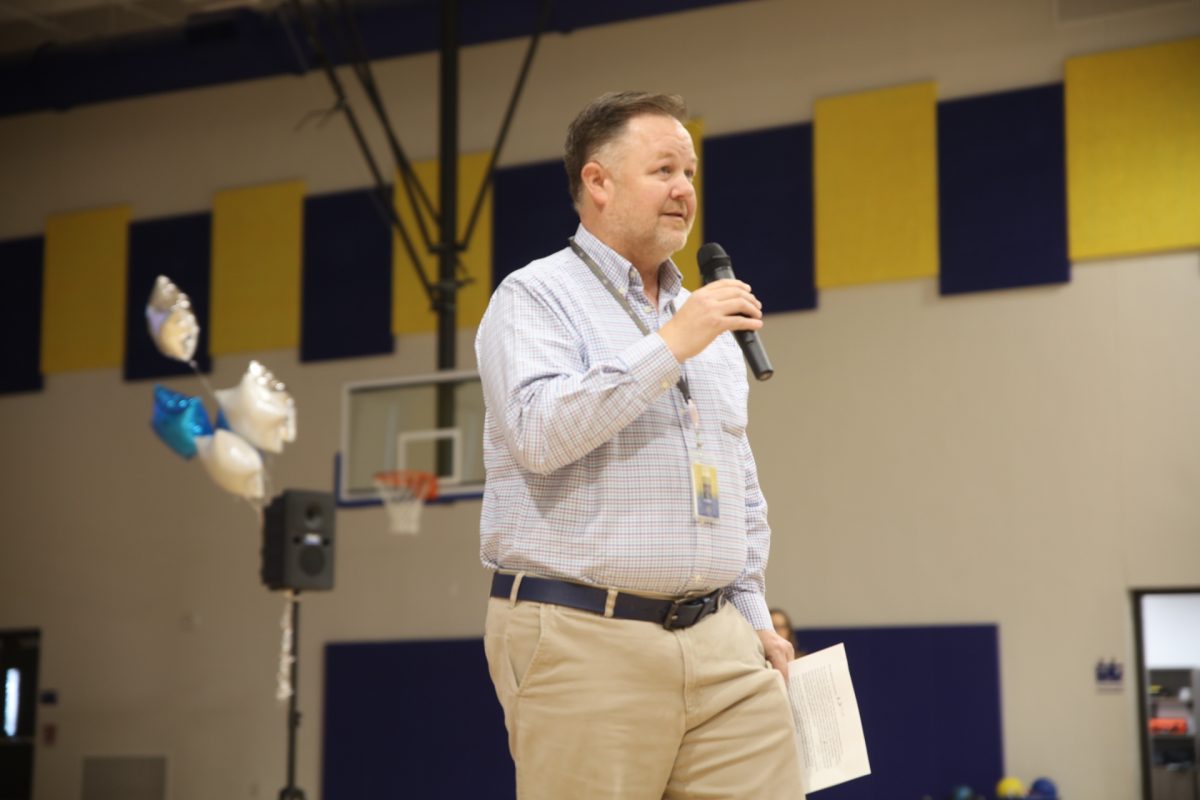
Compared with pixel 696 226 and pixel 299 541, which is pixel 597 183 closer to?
pixel 299 541

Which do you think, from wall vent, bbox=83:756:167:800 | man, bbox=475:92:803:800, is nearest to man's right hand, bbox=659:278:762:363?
man, bbox=475:92:803:800

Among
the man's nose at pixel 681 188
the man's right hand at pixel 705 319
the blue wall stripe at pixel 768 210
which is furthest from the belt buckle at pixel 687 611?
the blue wall stripe at pixel 768 210

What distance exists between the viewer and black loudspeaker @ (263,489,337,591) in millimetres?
6777

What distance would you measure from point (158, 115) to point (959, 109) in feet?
19.8

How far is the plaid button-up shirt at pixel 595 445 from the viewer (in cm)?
189

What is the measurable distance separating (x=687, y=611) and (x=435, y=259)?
313 inches

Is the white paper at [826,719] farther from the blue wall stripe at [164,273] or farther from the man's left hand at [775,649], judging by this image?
the blue wall stripe at [164,273]

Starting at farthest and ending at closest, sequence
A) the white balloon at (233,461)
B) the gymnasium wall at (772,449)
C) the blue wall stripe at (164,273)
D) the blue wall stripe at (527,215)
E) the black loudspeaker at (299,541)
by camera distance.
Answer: the blue wall stripe at (164,273) → the blue wall stripe at (527,215) → the gymnasium wall at (772,449) → the white balloon at (233,461) → the black loudspeaker at (299,541)

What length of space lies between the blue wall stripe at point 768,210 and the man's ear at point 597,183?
6.43m

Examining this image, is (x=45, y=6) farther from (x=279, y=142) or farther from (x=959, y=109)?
(x=959, y=109)

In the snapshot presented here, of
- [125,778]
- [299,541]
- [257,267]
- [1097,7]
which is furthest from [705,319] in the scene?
[125,778]

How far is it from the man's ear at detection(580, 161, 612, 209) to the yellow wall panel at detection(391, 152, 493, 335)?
7.19m

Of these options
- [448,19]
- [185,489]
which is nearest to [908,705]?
[448,19]

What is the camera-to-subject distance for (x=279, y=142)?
10.3 metres
